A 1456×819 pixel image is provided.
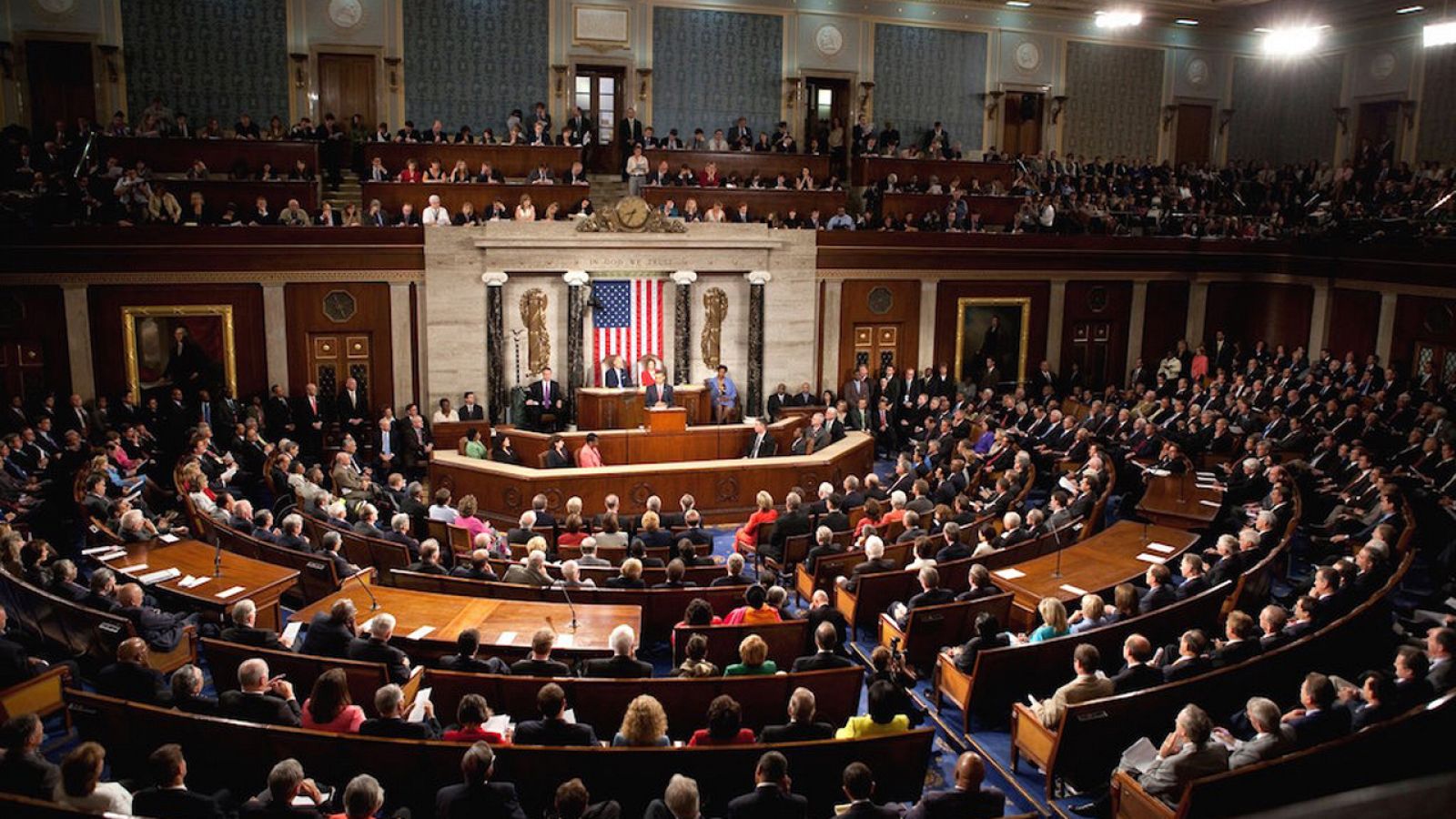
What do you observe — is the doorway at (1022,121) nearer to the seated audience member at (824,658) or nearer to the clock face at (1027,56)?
the clock face at (1027,56)

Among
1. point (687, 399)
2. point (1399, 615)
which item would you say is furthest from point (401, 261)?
point (1399, 615)

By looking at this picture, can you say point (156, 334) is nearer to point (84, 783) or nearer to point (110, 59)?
point (110, 59)

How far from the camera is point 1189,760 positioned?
5.46 meters

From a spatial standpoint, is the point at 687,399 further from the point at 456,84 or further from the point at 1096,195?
the point at 1096,195

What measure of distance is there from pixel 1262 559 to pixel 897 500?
3553 millimetres

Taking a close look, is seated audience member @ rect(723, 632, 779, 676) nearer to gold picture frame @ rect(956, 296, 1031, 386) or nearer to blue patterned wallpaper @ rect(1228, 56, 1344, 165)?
gold picture frame @ rect(956, 296, 1031, 386)

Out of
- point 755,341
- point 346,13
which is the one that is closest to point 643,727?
point 755,341

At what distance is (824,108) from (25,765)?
20.7 meters

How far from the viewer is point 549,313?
17.2 m

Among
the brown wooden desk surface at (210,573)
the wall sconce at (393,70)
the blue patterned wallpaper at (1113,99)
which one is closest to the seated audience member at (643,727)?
the brown wooden desk surface at (210,573)

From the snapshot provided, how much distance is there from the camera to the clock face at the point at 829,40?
22.2 m

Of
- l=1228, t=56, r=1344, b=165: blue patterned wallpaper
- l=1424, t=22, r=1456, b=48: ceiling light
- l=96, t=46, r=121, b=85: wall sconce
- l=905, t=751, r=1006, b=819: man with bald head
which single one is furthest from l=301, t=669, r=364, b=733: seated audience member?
l=1228, t=56, r=1344, b=165: blue patterned wallpaper

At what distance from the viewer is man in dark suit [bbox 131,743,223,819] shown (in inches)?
187

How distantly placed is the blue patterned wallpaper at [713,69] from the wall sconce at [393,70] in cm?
517
